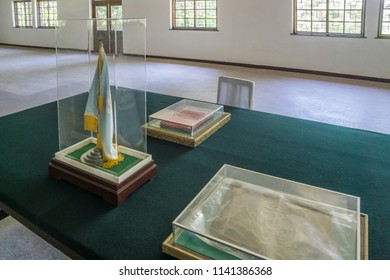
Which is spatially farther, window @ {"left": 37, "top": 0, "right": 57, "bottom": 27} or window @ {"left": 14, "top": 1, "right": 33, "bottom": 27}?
window @ {"left": 14, "top": 1, "right": 33, "bottom": 27}

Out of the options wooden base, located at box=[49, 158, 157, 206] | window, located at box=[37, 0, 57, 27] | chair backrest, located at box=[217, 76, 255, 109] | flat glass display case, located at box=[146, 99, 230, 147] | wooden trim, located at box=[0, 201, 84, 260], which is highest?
window, located at box=[37, 0, 57, 27]

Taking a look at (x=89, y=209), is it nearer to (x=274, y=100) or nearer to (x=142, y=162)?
(x=142, y=162)

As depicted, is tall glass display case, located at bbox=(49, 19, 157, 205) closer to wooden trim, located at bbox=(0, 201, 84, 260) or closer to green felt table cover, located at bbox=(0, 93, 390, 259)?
green felt table cover, located at bbox=(0, 93, 390, 259)

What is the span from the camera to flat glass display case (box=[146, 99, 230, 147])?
164cm

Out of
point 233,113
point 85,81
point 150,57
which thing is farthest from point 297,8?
point 85,81

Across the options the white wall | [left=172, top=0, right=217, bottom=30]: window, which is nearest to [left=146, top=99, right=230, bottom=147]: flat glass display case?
the white wall

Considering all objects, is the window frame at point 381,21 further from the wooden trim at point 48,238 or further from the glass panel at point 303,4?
the wooden trim at point 48,238

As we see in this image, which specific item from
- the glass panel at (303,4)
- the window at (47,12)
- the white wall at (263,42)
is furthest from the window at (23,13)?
the glass panel at (303,4)

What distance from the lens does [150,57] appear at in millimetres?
10102

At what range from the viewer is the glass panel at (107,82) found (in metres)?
1.25

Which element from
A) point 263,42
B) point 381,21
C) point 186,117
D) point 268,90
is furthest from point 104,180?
point 263,42

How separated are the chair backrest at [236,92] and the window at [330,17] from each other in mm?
5543

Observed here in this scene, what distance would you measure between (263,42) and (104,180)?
301 inches
